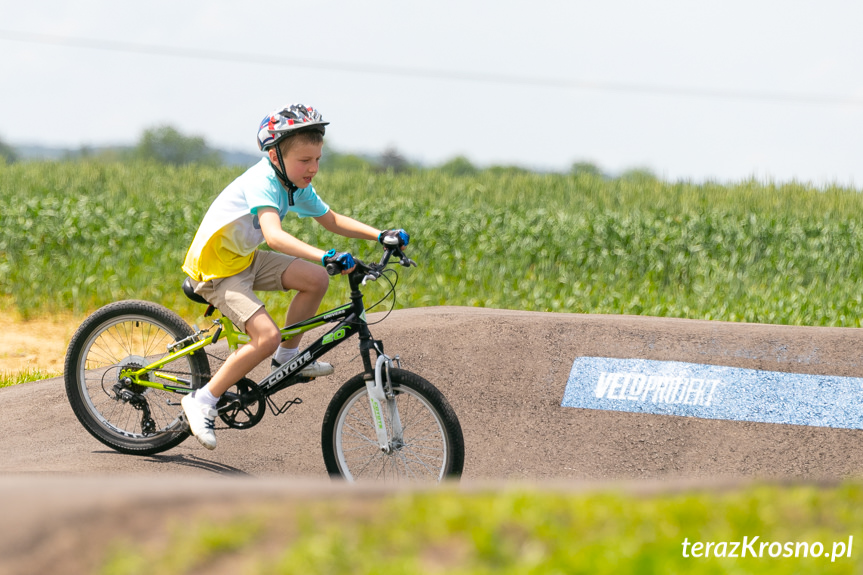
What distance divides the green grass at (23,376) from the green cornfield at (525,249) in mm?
2210

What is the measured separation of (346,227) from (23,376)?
4.88 meters

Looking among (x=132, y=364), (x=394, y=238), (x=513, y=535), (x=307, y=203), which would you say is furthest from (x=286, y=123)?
(x=513, y=535)

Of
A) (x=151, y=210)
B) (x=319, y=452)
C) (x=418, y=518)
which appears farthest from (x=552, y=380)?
(x=151, y=210)

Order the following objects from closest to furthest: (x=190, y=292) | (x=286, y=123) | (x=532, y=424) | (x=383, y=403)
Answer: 1. (x=383, y=403)
2. (x=286, y=123)
3. (x=190, y=292)
4. (x=532, y=424)

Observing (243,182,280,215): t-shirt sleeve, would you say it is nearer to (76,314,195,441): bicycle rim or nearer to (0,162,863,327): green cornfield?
(76,314,195,441): bicycle rim

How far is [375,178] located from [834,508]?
16.4 metres

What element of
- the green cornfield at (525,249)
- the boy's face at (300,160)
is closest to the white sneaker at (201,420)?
the boy's face at (300,160)

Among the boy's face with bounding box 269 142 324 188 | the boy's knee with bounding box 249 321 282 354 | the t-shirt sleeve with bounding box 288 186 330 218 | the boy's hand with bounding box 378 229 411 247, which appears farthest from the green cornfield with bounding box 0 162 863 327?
the boy's hand with bounding box 378 229 411 247

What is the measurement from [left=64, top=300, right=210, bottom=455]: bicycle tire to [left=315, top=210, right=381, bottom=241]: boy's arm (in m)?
1.14

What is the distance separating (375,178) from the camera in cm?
1877

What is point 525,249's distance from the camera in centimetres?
1220

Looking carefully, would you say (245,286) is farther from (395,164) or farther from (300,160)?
(395,164)

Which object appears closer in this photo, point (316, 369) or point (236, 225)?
point (236, 225)

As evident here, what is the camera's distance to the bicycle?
4.41 m
